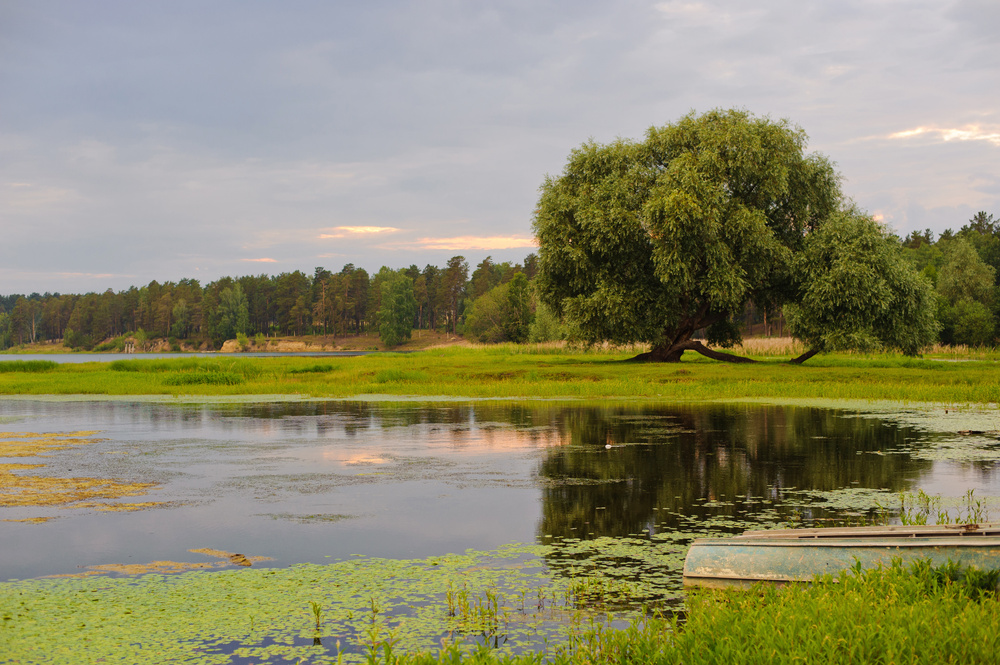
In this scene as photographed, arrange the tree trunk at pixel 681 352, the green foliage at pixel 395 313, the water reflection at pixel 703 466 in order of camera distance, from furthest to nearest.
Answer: the green foliage at pixel 395 313, the tree trunk at pixel 681 352, the water reflection at pixel 703 466

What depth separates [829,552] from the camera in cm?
765

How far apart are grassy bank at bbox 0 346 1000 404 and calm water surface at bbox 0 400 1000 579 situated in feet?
25.6

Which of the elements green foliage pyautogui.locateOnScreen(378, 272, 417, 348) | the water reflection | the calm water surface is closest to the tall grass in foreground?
the calm water surface

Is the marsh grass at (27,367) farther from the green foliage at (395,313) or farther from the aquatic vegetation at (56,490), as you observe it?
the green foliage at (395,313)

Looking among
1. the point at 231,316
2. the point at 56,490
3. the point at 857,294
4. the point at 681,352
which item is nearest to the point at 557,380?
the point at 681,352

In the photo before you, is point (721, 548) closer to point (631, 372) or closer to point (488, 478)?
point (488, 478)

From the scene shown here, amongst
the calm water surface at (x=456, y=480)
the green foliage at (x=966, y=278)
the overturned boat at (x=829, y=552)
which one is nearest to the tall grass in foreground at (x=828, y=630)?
the overturned boat at (x=829, y=552)

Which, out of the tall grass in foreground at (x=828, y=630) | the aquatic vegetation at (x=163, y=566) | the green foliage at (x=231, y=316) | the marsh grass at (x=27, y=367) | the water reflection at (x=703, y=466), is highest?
the green foliage at (x=231, y=316)

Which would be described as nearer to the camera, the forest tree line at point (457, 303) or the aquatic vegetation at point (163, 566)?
the aquatic vegetation at point (163, 566)

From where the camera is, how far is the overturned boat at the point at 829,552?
7.44 meters

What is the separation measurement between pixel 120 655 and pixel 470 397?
27918 millimetres

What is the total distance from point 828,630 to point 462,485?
896cm

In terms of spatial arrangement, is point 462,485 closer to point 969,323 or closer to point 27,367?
point 27,367

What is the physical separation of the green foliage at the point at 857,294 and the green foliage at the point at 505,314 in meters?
63.5
